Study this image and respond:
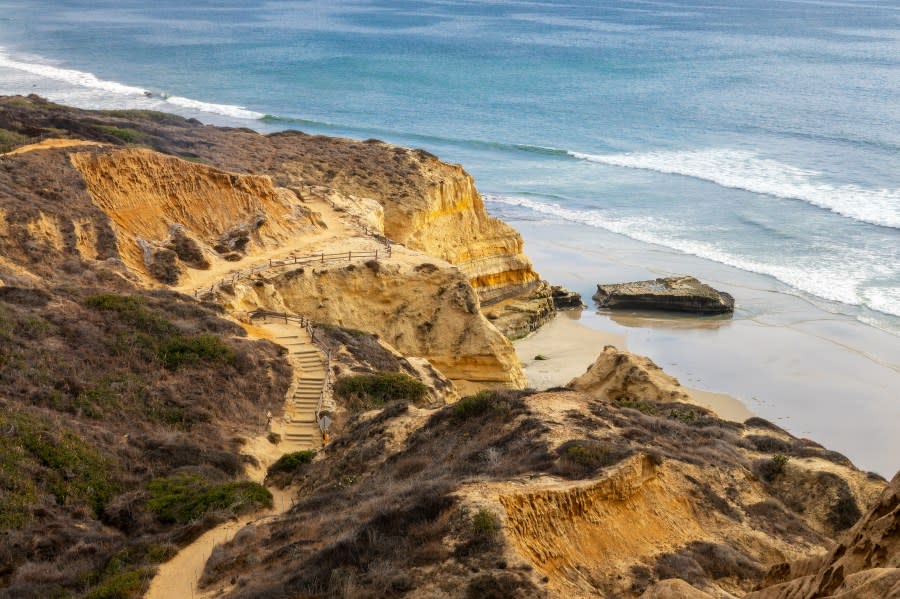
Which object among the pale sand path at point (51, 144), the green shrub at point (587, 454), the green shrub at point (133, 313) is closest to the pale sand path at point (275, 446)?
the green shrub at point (133, 313)

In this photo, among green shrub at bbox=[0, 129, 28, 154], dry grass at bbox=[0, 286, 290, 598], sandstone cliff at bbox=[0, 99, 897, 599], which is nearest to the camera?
sandstone cliff at bbox=[0, 99, 897, 599]

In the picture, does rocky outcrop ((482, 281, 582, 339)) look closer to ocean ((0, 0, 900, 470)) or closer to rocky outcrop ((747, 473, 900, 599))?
ocean ((0, 0, 900, 470))

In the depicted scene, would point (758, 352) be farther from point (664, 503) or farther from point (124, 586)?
point (124, 586)

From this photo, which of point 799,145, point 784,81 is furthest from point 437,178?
point 784,81

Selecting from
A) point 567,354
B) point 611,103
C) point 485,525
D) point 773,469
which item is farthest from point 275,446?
point 611,103

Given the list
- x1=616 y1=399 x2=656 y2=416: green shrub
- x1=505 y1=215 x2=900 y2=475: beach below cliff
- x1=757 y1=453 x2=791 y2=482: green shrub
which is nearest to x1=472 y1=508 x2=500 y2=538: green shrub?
x1=757 y1=453 x2=791 y2=482: green shrub

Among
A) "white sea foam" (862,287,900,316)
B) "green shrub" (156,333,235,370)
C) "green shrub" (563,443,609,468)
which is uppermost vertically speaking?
"green shrub" (563,443,609,468)

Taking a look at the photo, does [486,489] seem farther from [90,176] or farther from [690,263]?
[690,263]

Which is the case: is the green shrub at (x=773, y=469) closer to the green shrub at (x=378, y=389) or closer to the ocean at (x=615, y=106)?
the green shrub at (x=378, y=389)
